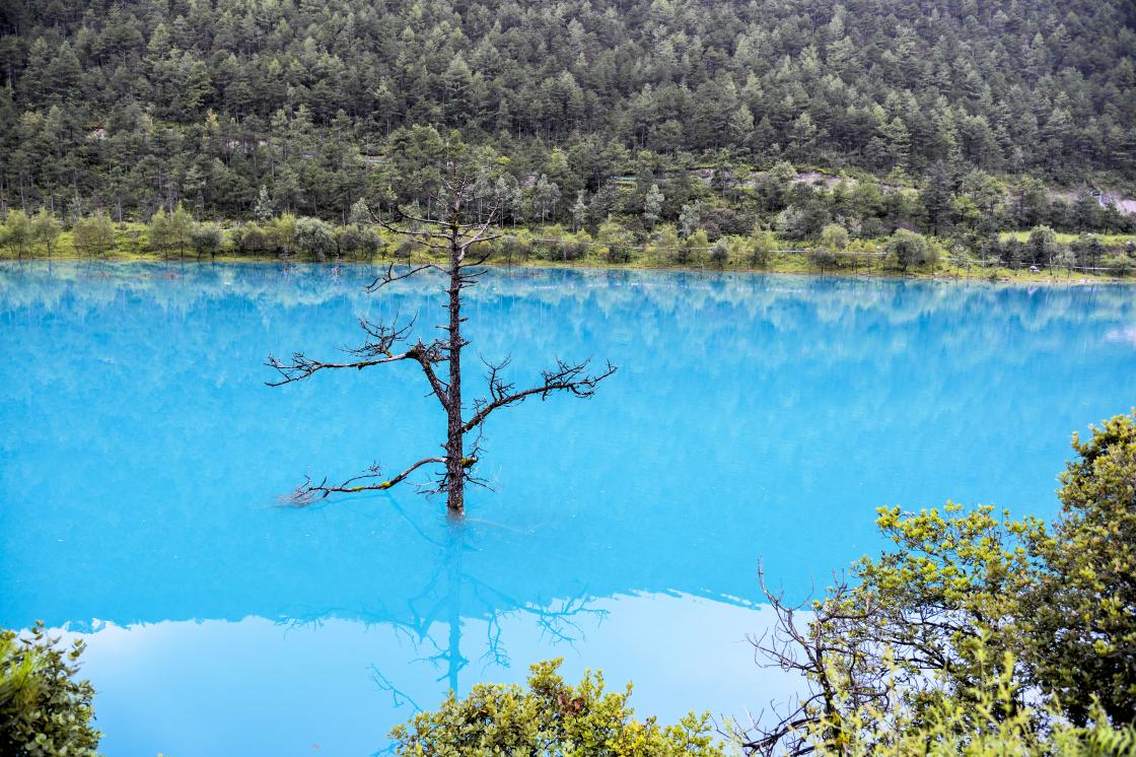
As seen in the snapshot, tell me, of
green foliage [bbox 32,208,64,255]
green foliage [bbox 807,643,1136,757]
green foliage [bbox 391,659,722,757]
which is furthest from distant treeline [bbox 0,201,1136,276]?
green foliage [bbox 807,643,1136,757]

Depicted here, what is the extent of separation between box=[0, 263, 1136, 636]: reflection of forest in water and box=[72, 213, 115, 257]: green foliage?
103 ft

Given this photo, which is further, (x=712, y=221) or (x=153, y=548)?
(x=712, y=221)

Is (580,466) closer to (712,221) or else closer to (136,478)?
(136,478)

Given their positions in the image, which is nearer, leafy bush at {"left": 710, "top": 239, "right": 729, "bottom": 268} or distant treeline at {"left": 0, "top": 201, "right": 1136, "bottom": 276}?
distant treeline at {"left": 0, "top": 201, "right": 1136, "bottom": 276}

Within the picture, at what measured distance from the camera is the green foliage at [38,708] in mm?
3650

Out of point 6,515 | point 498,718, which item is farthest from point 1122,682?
point 6,515

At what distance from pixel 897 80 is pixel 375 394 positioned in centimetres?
13790

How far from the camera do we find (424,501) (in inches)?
560

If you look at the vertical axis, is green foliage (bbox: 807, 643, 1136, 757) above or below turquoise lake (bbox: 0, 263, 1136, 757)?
above

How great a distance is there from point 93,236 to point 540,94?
68.4 m

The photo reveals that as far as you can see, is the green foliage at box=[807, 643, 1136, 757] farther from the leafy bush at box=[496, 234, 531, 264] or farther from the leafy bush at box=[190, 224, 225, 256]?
the leafy bush at box=[190, 224, 225, 256]

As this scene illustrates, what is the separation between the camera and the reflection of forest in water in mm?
11258

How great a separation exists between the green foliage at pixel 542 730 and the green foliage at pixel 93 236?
74800 mm

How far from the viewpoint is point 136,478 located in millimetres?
15266
